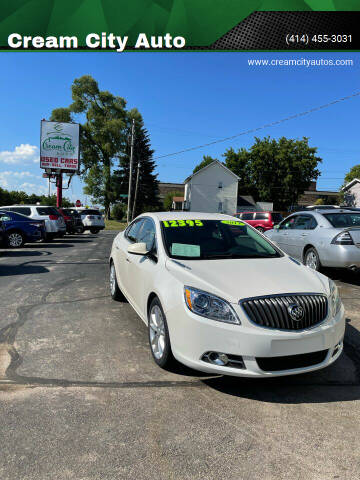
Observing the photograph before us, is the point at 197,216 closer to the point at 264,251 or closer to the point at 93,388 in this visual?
the point at 264,251

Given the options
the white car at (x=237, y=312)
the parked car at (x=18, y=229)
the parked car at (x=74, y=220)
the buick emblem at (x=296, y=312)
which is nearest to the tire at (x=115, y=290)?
the white car at (x=237, y=312)

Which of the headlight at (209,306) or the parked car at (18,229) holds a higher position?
the headlight at (209,306)

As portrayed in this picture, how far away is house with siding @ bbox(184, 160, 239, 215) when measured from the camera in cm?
5509

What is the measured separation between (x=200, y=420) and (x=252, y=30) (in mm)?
11328

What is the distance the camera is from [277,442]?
7.96 ft

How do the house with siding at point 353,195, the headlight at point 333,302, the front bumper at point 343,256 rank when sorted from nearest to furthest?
the headlight at point 333,302, the front bumper at point 343,256, the house with siding at point 353,195

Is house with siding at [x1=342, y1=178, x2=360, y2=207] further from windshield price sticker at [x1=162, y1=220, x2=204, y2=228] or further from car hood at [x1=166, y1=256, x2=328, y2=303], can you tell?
car hood at [x1=166, y1=256, x2=328, y2=303]

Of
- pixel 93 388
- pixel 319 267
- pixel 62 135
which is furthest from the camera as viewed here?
pixel 62 135

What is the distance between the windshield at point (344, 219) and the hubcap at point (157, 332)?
5.37 meters

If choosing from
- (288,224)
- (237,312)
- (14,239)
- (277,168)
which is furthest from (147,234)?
(277,168)

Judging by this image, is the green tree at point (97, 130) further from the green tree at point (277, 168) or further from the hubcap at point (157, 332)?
the hubcap at point (157, 332)

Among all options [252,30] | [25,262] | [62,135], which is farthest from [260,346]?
[62,135]

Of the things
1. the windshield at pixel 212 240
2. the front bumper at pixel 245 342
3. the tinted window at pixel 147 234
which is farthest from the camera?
the tinted window at pixel 147 234

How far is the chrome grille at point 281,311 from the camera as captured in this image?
291 centimetres
